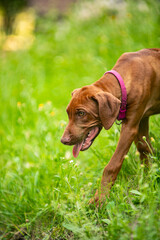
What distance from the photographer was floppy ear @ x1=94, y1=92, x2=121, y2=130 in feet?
8.33

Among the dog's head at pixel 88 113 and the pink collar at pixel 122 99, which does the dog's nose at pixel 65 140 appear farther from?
the pink collar at pixel 122 99

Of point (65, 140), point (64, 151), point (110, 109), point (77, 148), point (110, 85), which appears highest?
point (110, 85)

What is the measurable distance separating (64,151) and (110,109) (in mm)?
1142

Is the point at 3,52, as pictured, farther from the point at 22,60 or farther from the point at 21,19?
the point at 21,19

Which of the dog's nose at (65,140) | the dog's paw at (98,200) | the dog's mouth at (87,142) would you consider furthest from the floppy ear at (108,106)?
the dog's paw at (98,200)

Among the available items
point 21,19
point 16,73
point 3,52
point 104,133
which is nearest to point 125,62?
point 104,133

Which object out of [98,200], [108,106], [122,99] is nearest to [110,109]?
[108,106]

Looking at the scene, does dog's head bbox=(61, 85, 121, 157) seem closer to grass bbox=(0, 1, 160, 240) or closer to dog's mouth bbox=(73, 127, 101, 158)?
dog's mouth bbox=(73, 127, 101, 158)

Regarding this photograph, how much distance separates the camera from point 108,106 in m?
2.55

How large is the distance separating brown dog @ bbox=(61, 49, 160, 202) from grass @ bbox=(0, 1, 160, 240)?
0.68 feet

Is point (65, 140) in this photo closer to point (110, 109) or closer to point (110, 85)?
point (110, 109)

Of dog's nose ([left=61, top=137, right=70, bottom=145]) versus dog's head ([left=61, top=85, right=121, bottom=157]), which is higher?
dog's head ([left=61, top=85, right=121, bottom=157])

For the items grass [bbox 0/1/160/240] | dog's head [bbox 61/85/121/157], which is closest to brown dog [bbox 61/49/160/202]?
dog's head [bbox 61/85/121/157]

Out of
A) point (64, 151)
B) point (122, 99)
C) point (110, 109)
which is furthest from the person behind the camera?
point (64, 151)
